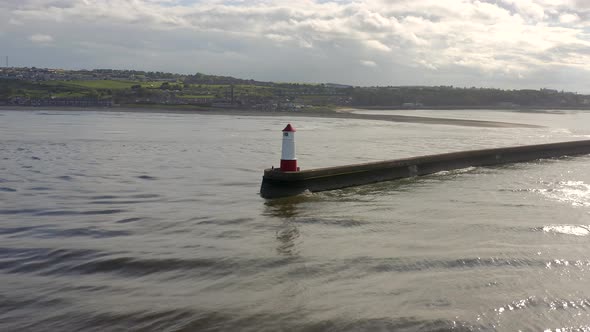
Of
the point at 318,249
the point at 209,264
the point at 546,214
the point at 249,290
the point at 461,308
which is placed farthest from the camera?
the point at 546,214

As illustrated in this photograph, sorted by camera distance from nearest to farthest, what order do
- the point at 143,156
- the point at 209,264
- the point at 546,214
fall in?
the point at 209,264
the point at 546,214
the point at 143,156

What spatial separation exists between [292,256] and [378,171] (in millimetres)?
6465

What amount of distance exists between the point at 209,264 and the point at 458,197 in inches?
253

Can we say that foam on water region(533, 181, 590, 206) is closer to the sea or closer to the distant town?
the sea

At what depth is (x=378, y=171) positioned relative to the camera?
12711mm

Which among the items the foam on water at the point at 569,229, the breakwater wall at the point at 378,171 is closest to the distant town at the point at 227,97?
the breakwater wall at the point at 378,171

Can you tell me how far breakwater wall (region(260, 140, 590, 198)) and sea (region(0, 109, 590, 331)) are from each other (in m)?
0.32

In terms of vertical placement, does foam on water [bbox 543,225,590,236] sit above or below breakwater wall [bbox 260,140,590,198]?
below

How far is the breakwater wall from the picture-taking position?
10.8 m

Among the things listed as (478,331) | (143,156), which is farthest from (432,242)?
(143,156)

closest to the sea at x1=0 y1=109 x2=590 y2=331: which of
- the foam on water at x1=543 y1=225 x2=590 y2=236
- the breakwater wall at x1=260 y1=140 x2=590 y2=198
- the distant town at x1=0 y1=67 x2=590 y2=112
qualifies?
the foam on water at x1=543 y1=225 x2=590 y2=236

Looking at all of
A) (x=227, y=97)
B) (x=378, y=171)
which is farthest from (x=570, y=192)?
(x=227, y=97)

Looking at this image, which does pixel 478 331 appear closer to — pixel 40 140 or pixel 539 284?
pixel 539 284

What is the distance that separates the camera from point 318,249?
6.89 metres
